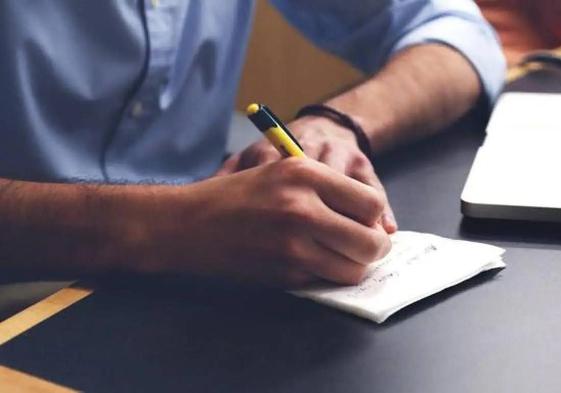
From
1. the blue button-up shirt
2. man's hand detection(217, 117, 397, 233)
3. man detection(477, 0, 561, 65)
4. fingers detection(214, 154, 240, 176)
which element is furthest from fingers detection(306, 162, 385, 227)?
man detection(477, 0, 561, 65)

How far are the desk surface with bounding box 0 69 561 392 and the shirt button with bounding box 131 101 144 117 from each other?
0.36 m

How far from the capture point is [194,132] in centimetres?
111

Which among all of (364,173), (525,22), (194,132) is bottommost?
(525,22)

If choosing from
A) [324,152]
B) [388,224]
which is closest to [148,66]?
[324,152]

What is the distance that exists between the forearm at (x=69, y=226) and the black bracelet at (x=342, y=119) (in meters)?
0.30

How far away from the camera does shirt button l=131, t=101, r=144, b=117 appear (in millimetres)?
991

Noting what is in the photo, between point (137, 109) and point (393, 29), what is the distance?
0.35 meters

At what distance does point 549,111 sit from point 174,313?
0.53 meters

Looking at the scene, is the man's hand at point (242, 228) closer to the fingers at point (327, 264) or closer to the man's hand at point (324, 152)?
the fingers at point (327, 264)

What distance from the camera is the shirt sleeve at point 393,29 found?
1.09 meters

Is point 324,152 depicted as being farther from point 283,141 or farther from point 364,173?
point 283,141

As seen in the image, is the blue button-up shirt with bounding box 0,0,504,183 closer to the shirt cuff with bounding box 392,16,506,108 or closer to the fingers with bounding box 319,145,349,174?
the shirt cuff with bounding box 392,16,506,108

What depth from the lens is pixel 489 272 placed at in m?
0.66

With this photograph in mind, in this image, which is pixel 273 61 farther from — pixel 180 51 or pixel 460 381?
pixel 460 381
